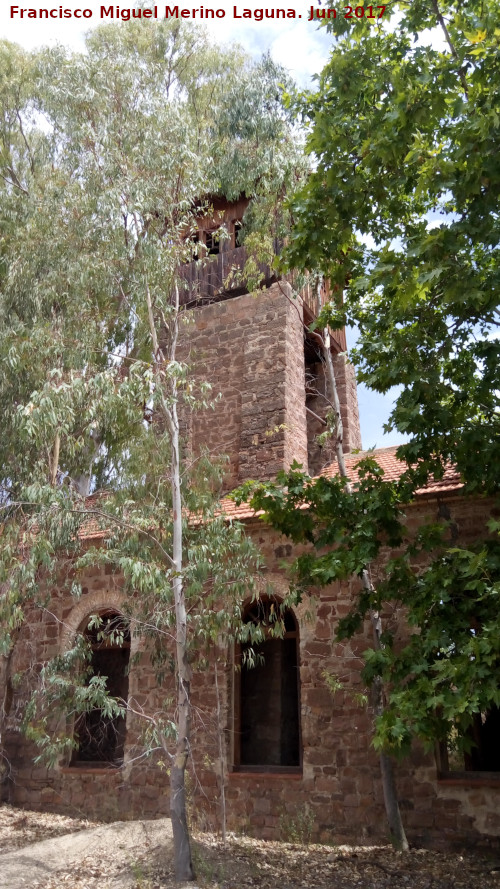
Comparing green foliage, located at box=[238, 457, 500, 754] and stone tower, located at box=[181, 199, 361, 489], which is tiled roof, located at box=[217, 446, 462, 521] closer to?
green foliage, located at box=[238, 457, 500, 754]

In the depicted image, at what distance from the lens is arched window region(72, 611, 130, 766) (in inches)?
409

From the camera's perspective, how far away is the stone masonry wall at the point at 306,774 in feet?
23.7

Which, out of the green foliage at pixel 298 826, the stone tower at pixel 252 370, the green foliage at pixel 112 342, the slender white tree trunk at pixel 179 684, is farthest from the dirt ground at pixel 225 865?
the stone tower at pixel 252 370

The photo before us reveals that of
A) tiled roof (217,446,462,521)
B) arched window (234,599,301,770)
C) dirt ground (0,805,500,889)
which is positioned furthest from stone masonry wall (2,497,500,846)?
arched window (234,599,301,770)

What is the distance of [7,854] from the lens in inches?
270

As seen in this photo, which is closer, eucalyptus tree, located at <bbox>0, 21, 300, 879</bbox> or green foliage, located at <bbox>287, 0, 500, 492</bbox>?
green foliage, located at <bbox>287, 0, 500, 492</bbox>

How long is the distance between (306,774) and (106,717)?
14.6ft

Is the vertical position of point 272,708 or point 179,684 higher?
point 179,684

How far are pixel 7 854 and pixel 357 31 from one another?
8.65 meters

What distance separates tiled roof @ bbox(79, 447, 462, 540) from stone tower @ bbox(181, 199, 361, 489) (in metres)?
1.16

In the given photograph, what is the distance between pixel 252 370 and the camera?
12609mm

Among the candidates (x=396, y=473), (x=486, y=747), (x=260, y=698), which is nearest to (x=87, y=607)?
(x=260, y=698)

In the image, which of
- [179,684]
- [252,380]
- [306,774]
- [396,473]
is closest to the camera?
[179,684]

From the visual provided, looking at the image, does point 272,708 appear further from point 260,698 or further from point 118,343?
point 118,343
